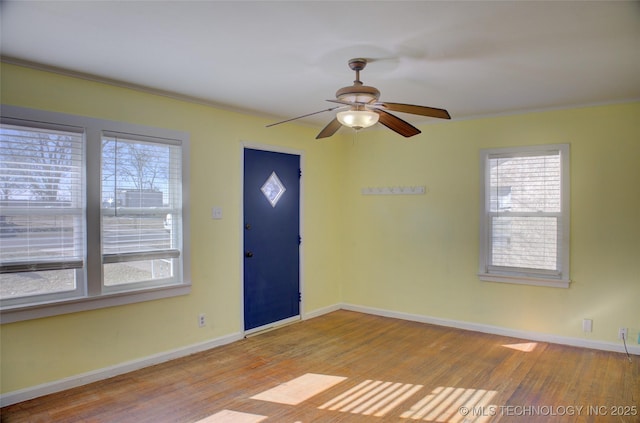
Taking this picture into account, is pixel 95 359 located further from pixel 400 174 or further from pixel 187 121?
pixel 400 174

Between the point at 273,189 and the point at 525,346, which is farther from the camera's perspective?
the point at 273,189

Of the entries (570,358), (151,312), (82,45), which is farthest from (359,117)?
(570,358)

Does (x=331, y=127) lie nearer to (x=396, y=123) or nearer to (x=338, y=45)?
(x=396, y=123)

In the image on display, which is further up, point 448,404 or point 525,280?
point 525,280

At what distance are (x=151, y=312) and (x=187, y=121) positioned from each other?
69.8 inches

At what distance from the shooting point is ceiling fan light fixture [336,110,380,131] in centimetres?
271

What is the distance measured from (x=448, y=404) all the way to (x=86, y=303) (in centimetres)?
A: 282

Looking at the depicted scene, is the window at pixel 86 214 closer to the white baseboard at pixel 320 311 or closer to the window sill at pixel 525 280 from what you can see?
the white baseboard at pixel 320 311

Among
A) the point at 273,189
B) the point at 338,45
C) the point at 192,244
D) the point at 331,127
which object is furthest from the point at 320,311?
the point at 338,45

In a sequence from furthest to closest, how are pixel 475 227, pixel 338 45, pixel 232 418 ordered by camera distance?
pixel 475 227 < pixel 232 418 < pixel 338 45

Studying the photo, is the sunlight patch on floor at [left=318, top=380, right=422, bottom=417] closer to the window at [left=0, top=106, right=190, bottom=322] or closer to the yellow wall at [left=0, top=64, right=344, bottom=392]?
the yellow wall at [left=0, top=64, right=344, bottom=392]

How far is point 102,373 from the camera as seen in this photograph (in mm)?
3252

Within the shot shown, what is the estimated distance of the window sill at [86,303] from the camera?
9.34 feet

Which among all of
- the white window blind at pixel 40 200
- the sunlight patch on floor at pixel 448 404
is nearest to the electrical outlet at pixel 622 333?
the sunlight patch on floor at pixel 448 404
